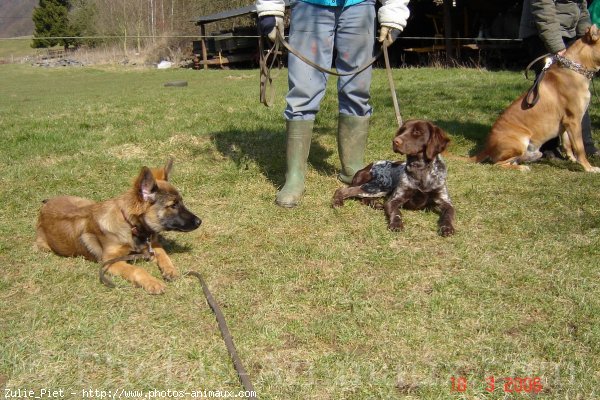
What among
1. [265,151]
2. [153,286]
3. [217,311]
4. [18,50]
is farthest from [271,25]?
[18,50]

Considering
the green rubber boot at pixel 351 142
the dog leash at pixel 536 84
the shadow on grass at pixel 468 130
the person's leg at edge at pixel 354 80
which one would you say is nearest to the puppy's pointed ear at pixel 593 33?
the dog leash at pixel 536 84

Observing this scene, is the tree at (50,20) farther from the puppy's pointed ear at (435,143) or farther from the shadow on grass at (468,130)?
the puppy's pointed ear at (435,143)

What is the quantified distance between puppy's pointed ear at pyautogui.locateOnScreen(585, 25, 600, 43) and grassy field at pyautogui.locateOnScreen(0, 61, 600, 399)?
1.41 metres

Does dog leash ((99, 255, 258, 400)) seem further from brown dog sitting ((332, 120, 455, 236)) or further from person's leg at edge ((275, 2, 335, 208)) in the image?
brown dog sitting ((332, 120, 455, 236))

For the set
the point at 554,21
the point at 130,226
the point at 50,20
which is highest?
the point at 50,20

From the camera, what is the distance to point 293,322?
312cm

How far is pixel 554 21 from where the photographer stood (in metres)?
5.71

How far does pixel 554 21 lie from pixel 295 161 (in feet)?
10.3

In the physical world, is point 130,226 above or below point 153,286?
above

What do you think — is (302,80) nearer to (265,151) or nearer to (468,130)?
(265,151)

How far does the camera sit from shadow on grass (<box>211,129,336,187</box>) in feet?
20.6

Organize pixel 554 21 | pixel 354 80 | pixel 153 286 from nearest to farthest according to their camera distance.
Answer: pixel 153 286 → pixel 354 80 → pixel 554 21

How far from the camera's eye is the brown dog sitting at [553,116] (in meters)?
6.01

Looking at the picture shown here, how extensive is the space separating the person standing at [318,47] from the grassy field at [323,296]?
1.71 ft
